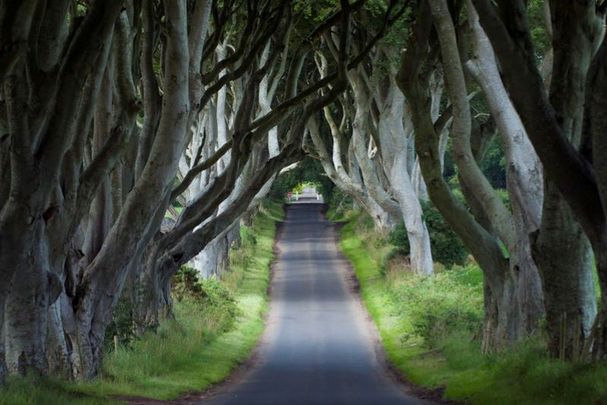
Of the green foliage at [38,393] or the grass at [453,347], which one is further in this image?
the grass at [453,347]

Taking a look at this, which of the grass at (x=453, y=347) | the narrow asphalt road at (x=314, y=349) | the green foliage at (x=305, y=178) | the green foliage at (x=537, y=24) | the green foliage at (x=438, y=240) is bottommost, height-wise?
the narrow asphalt road at (x=314, y=349)

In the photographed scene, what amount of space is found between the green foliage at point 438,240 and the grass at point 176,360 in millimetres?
5058

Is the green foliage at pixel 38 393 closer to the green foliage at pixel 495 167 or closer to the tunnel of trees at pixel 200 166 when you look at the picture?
the tunnel of trees at pixel 200 166

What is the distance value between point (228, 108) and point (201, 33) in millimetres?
21610

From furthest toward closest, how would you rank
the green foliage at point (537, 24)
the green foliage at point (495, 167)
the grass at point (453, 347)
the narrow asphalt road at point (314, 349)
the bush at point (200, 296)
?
the green foliage at point (495, 167)
the bush at point (200, 296)
the green foliage at point (537, 24)
the narrow asphalt road at point (314, 349)
the grass at point (453, 347)

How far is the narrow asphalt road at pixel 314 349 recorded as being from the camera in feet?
57.9

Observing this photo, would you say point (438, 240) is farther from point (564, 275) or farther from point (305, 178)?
point (305, 178)

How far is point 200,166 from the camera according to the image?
21078mm

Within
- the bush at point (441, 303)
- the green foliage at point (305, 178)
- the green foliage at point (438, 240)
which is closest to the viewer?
the bush at point (441, 303)

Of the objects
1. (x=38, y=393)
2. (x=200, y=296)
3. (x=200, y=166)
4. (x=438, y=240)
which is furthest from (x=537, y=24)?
(x=38, y=393)

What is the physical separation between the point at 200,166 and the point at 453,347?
5.97 meters

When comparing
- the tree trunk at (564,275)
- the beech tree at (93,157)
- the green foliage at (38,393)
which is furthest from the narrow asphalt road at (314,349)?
the tree trunk at (564,275)

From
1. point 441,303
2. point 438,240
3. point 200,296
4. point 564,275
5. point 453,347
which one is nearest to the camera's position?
point 564,275

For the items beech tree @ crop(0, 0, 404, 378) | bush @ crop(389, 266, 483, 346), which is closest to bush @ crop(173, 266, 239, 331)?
bush @ crop(389, 266, 483, 346)
